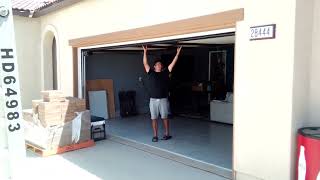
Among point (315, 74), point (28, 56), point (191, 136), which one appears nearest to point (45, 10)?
point (28, 56)

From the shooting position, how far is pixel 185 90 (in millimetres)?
13086

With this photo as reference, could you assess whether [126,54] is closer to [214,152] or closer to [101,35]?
[101,35]

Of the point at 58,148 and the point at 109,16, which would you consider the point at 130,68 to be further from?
the point at 58,148

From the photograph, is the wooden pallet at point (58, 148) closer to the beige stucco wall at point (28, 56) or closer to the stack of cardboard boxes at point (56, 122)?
the stack of cardboard boxes at point (56, 122)

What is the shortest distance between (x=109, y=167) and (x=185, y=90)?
7.51 m

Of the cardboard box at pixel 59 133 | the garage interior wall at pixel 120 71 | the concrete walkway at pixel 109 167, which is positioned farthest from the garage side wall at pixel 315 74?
the garage interior wall at pixel 120 71

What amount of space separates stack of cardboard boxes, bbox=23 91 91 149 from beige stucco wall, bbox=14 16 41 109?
3.68 m

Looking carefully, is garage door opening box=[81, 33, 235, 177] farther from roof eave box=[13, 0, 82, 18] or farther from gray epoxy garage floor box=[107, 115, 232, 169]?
roof eave box=[13, 0, 82, 18]

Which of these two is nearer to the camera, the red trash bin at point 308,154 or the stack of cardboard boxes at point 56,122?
the red trash bin at point 308,154

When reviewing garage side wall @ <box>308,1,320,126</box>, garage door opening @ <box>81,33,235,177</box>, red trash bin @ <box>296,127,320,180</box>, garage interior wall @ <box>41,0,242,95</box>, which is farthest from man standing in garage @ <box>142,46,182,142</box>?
red trash bin @ <box>296,127,320,180</box>

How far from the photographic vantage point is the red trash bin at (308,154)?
3.84m

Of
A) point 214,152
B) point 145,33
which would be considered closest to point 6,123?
point 145,33

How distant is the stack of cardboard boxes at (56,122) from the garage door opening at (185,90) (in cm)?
110

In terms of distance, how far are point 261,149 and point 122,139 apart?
3947 millimetres
